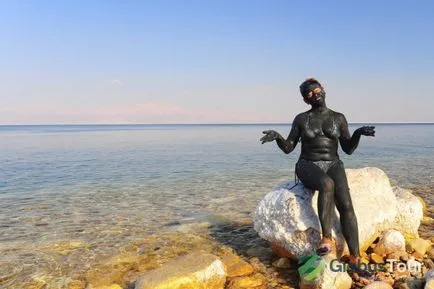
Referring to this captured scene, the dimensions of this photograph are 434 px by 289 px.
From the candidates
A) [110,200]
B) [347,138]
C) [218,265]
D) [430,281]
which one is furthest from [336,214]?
[110,200]

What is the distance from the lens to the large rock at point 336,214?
7.67m

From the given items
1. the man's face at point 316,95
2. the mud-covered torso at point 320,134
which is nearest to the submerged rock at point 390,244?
the mud-covered torso at point 320,134

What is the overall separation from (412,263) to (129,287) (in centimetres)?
559

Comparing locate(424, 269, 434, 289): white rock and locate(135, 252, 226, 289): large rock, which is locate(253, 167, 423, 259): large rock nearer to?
locate(135, 252, 226, 289): large rock

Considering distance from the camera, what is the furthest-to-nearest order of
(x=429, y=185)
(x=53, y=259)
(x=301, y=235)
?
(x=429, y=185) → (x=53, y=259) → (x=301, y=235)

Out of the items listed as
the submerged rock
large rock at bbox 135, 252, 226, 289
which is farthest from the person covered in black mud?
large rock at bbox 135, 252, 226, 289

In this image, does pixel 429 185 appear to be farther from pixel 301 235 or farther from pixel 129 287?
pixel 129 287

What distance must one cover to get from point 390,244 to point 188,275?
4.32 m

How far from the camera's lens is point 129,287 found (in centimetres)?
772

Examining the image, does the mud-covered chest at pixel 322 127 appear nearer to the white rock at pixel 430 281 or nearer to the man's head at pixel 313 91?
the man's head at pixel 313 91

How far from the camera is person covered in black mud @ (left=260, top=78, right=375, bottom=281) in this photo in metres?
7.19

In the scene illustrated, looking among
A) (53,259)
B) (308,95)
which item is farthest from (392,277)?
(53,259)

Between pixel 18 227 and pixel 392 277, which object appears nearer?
pixel 392 277

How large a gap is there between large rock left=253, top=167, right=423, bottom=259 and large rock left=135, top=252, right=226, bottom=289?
161cm
